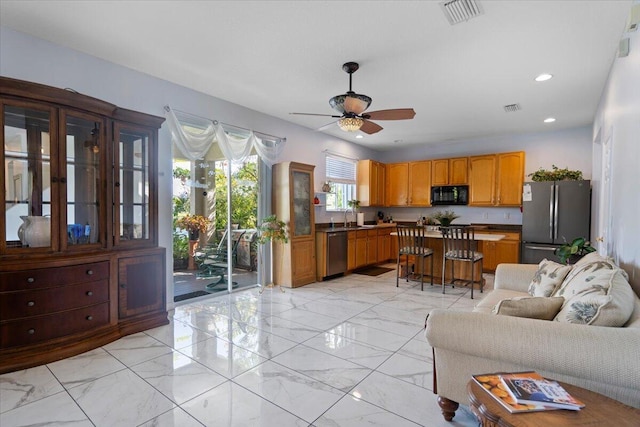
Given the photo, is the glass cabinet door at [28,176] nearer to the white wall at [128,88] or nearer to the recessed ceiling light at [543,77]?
the white wall at [128,88]

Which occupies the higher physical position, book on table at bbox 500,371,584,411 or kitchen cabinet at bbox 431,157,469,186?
kitchen cabinet at bbox 431,157,469,186

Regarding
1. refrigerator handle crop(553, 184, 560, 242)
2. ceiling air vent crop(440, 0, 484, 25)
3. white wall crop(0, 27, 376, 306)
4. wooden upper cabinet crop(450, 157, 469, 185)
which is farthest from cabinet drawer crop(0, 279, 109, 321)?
wooden upper cabinet crop(450, 157, 469, 185)

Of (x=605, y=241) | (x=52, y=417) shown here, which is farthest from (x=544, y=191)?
(x=52, y=417)

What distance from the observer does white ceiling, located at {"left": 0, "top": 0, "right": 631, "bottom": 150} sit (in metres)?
2.46

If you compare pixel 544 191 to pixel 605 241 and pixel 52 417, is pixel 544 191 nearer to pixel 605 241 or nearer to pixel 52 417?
pixel 605 241

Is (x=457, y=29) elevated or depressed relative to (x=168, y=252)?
elevated

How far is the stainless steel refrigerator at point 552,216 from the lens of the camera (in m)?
5.10

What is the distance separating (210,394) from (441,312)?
164cm

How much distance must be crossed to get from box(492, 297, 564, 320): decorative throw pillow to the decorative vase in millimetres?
3482

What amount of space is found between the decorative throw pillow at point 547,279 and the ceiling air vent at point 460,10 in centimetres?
213

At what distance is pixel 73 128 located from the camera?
291 centimetres

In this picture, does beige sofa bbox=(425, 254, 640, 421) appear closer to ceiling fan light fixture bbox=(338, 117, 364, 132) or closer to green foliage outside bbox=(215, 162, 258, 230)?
ceiling fan light fixture bbox=(338, 117, 364, 132)

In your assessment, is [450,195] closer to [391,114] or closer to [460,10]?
[391,114]

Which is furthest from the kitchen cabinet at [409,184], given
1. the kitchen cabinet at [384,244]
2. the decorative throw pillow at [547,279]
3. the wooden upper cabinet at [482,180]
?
the decorative throw pillow at [547,279]
